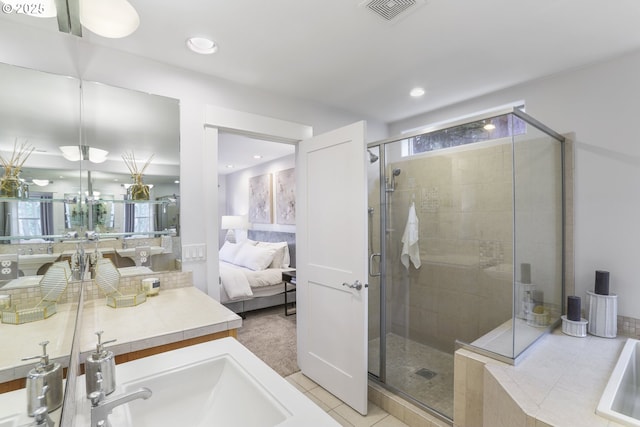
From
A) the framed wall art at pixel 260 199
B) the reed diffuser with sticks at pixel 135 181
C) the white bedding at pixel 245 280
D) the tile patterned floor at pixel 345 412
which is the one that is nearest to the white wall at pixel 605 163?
the tile patterned floor at pixel 345 412

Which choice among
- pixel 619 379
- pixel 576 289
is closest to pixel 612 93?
pixel 576 289

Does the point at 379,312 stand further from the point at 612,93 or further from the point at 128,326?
the point at 612,93

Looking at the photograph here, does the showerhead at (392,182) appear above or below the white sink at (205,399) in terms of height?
above

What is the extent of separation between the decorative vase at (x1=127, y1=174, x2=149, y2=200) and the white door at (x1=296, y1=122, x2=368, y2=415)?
3.96ft

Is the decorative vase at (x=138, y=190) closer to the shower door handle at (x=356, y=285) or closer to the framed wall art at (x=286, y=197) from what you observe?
the shower door handle at (x=356, y=285)

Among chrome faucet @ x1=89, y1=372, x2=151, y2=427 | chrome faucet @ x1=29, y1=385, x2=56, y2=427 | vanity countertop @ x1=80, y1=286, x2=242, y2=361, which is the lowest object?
vanity countertop @ x1=80, y1=286, x2=242, y2=361

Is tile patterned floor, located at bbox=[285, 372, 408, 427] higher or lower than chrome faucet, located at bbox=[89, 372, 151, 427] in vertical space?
lower

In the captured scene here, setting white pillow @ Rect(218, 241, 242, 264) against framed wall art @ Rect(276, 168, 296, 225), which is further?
white pillow @ Rect(218, 241, 242, 264)

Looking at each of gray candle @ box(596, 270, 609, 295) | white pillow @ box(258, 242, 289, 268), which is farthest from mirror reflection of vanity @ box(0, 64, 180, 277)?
gray candle @ box(596, 270, 609, 295)

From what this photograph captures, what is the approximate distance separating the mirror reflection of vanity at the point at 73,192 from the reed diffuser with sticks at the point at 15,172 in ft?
0.05

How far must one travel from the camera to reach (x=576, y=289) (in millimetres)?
2287

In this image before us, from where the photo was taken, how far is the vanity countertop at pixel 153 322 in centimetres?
139

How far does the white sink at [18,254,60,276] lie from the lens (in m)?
0.68

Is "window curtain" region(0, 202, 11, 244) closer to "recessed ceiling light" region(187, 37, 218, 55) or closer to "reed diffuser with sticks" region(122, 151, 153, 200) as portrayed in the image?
"reed diffuser with sticks" region(122, 151, 153, 200)
